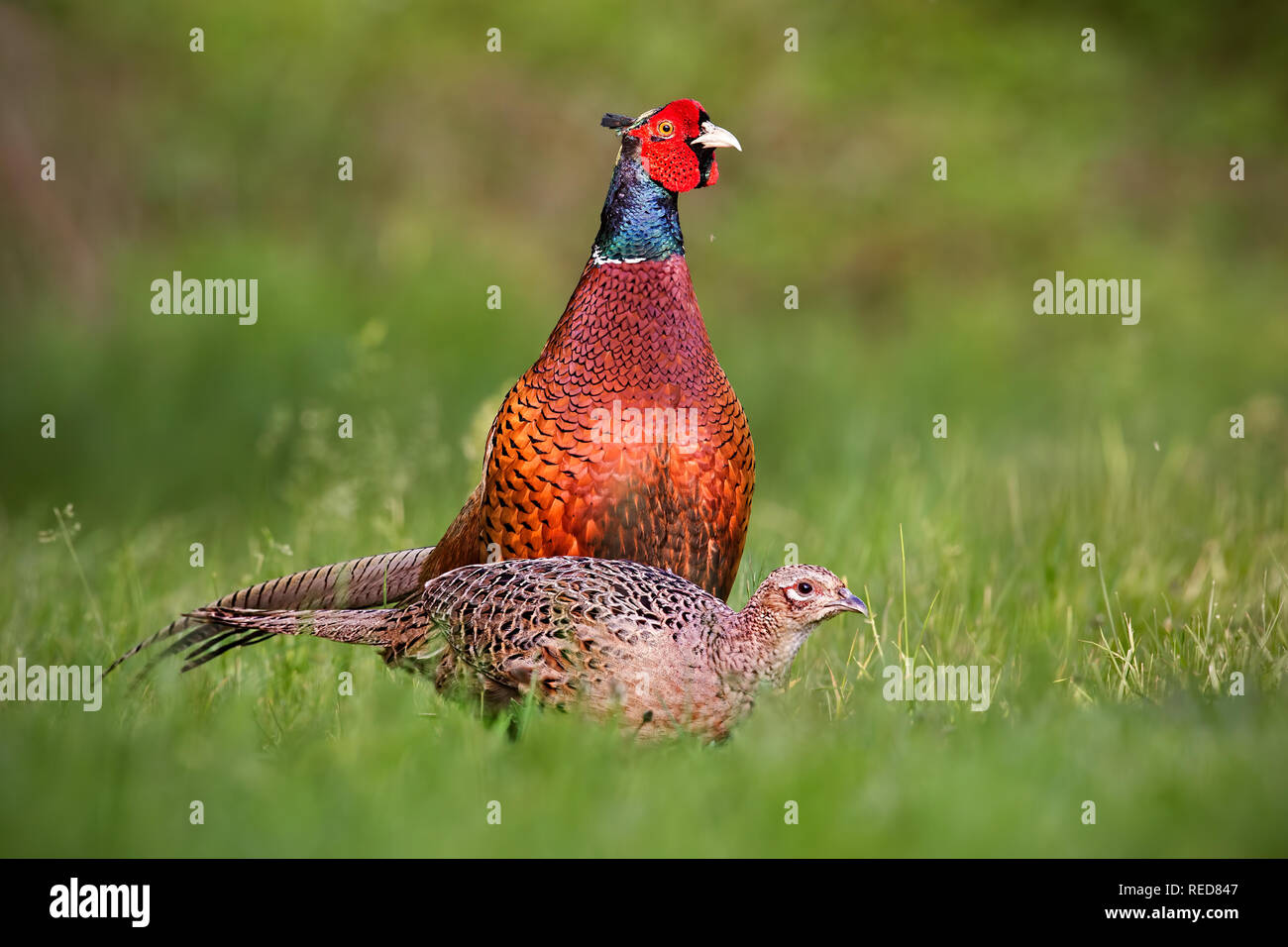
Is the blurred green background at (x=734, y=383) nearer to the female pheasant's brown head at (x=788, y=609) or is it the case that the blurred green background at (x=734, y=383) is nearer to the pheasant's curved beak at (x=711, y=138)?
the female pheasant's brown head at (x=788, y=609)

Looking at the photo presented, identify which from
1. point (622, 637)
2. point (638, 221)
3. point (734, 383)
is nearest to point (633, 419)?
point (638, 221)

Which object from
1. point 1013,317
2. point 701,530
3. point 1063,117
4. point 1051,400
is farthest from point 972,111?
point 701,530

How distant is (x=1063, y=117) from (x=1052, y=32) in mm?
752

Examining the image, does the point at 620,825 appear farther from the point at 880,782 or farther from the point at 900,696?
the point at 900,696

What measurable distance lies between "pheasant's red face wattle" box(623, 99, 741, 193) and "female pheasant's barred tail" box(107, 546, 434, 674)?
161 cm

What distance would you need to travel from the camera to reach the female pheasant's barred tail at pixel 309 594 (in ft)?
16.0

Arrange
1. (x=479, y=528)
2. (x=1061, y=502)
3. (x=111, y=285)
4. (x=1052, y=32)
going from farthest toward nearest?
(x=1052, y=32) < (x=111, y=285) < (x=1061, y=502) < (x=479, y=528)

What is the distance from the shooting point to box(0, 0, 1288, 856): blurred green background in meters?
3.73

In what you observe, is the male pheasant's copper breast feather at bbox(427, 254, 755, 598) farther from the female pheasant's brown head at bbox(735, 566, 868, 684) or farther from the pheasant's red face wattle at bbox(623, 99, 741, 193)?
the female pheasant's brown head at bbox(735, 566, 868, 684)

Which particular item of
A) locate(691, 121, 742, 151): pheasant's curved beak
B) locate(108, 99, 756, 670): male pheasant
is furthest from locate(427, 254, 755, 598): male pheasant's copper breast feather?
locate(691, 121, 742, 151): pheasant's curved beak

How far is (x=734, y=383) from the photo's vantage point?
1011cm

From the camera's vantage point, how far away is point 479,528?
16.2 ft

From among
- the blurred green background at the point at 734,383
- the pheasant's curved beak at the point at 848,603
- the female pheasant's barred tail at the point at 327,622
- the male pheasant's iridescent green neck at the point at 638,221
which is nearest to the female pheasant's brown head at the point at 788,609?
the pheasant's curved beak at the point at 848,603

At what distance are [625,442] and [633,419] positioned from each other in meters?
0.08
